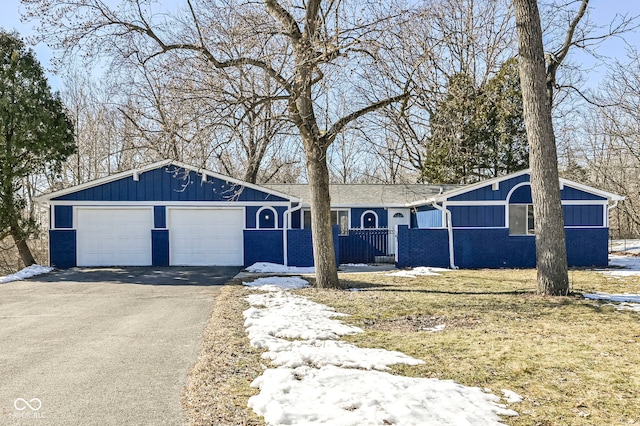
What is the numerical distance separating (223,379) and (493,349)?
3080 mm

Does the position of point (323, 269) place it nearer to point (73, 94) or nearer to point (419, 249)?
point (419, 249)

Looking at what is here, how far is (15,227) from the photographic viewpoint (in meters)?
17.0

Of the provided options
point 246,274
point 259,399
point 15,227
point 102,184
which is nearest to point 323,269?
point 246,274

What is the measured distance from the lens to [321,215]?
1090 cm

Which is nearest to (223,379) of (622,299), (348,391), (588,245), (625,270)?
(348,391)

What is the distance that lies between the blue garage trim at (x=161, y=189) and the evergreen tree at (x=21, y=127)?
76.7 inches

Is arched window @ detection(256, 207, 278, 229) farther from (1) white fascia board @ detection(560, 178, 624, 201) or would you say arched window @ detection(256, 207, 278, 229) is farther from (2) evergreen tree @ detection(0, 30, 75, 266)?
(1) white fascia board @ detection(560, 178, 624, 201)

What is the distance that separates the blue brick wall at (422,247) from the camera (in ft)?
56.2

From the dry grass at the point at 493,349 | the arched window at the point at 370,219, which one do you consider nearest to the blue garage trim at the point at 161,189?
the arched window at the point at 370,219

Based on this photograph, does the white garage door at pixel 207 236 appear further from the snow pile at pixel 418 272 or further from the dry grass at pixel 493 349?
the dry grass at pixel 493 349

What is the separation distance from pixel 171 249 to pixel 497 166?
18018 millimetres

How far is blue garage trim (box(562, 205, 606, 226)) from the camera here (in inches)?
683

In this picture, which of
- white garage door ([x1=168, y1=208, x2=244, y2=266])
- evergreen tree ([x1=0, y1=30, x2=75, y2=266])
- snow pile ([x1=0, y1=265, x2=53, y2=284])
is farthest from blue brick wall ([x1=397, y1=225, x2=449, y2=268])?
evergreen tree ([x1=0, y1=30, x2=75, y2=266])

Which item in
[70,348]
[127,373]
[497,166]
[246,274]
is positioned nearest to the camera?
[127,373]
